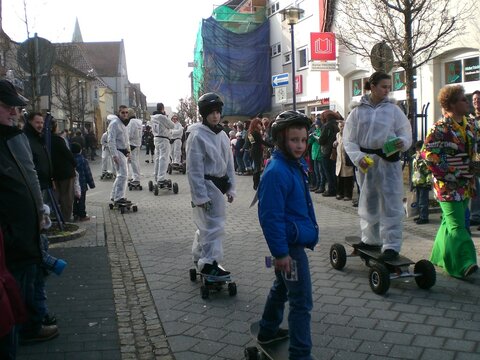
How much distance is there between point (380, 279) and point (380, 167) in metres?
1.20

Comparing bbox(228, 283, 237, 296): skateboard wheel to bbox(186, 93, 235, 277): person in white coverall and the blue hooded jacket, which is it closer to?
bbox(186, 93, 235, 277): person in white coverall

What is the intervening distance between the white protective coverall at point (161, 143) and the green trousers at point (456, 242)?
918 cm

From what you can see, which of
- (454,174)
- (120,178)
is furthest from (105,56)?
(454,174)

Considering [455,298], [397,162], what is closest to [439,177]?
[397,162]

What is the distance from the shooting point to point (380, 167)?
18.6 feet

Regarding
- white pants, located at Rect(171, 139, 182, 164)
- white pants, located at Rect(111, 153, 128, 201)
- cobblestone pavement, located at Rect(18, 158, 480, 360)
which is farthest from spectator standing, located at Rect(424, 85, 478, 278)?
white pants, located at Rect(171, 139, 182, 164)

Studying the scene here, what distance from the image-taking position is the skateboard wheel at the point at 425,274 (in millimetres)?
5234

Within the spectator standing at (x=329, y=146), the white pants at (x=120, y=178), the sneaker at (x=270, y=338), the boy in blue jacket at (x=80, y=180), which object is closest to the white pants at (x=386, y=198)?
the sneaker at (x=270, y=338)

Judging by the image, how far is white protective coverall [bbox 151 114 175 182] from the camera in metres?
14.0

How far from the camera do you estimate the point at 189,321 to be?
184 inches

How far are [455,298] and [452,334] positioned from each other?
92 cm

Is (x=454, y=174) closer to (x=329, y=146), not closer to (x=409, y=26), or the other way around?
(x=329, y=146)

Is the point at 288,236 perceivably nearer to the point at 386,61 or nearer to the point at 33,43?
the point at 33,43

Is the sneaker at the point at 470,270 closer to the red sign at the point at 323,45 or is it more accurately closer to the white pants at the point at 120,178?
the white pants at the point at 120,178
